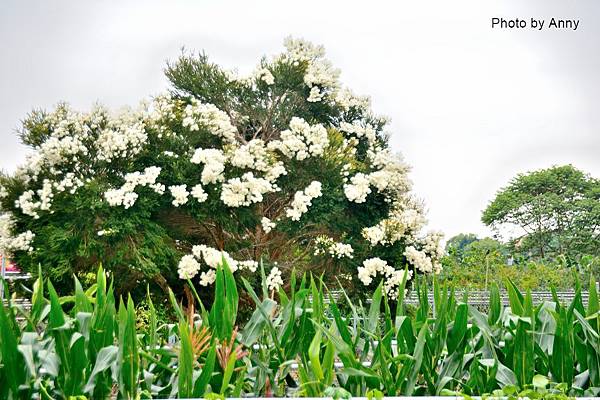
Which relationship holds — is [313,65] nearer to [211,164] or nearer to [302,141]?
Result: [302,141]

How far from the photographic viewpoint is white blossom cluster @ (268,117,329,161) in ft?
23.5

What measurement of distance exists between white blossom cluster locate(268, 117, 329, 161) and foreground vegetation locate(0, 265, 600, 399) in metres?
5.42

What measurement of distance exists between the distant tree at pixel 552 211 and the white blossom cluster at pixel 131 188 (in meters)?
15.1

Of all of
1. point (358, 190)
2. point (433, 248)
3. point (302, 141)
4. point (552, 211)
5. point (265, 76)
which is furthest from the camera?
point (552, 211)

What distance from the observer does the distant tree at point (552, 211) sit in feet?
63.0

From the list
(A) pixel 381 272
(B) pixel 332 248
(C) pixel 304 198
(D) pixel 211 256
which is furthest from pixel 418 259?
(D) pixel 211 256

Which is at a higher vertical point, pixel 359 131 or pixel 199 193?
pixel 359 131

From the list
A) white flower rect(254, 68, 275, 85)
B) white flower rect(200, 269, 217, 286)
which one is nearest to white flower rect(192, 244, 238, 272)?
white flower rect(200, 269, 217, 286)

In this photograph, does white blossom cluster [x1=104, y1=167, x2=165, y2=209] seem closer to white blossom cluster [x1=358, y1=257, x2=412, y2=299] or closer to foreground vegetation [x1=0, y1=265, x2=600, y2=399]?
white blossom cluster [x1=358, y1=257, x2=412, y2=299]

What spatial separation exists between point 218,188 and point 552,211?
614 inches

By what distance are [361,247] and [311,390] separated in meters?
5.89

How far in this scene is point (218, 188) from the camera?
22.3 feet

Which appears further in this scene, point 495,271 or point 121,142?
point 495,271

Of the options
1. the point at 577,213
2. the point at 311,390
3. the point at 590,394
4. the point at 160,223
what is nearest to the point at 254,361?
the point at 311,390
